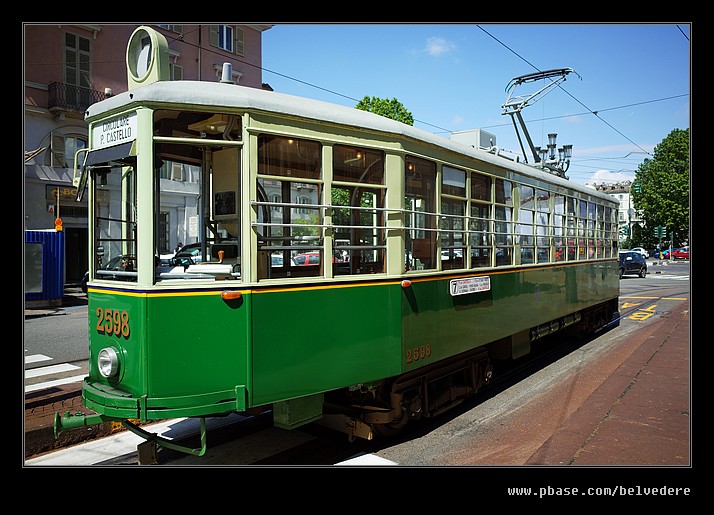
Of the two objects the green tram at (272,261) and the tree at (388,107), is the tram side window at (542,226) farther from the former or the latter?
the tree at (388,107)


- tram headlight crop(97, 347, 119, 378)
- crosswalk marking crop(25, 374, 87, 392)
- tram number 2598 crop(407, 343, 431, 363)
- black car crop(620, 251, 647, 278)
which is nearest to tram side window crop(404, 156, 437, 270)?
tram number 2598 crop(407, 343, 431, 363)

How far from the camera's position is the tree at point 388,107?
24.1 m

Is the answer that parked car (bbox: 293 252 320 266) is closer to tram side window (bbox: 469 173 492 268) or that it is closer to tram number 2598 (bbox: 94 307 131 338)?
tram number 2598 (bbox: 94 307 131 338)

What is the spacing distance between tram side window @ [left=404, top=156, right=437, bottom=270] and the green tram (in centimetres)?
2

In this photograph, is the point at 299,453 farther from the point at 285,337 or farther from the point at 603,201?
the point at 603,201

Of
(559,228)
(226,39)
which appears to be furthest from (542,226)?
(226,39)

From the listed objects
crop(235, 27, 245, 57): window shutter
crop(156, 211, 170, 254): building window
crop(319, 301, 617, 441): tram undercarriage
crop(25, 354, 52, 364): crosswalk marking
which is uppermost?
crop(235, 27, 245, 57): window shutter

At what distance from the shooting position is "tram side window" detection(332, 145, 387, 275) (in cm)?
496

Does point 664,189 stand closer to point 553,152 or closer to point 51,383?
point 553,152

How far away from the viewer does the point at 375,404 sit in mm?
5539

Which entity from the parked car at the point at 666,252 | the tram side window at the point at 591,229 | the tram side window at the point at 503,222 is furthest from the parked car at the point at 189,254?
the parked car at the point at 666,252

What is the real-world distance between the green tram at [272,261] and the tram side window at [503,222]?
0.74 metres

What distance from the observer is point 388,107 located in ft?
79.2

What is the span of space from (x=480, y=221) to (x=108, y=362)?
184 inches
